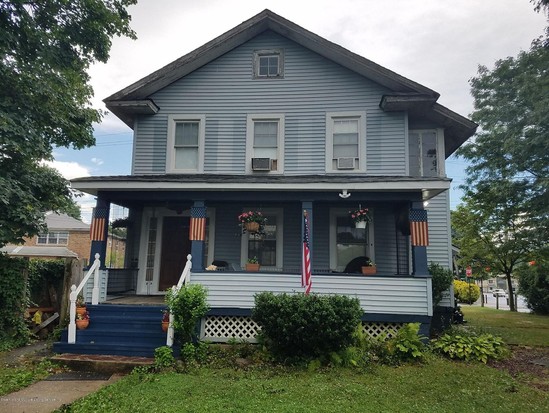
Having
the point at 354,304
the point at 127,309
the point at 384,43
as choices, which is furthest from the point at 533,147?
the point at 127,309

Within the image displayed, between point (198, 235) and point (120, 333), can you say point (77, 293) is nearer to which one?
point (120, 333)

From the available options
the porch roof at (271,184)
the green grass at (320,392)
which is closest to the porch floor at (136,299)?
the porch roof at (271,184)

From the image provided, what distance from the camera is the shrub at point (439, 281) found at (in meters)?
9.31

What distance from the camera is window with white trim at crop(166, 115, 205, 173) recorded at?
10.4m

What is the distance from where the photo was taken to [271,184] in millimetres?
8359

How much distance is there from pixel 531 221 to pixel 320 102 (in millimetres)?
10111

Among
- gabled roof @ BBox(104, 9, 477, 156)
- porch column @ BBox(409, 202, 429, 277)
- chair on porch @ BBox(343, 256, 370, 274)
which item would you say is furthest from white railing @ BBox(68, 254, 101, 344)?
porch column @ BBox(409, 202, 429, 277)

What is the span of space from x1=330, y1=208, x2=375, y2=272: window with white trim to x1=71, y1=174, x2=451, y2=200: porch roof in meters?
1.90

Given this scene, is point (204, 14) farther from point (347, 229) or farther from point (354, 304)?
point (354, 304)

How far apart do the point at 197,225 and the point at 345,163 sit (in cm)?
420

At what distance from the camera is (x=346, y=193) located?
27.1ft

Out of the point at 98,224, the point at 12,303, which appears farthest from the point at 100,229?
the point at 12,303

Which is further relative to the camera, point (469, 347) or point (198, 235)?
point (198, 235)

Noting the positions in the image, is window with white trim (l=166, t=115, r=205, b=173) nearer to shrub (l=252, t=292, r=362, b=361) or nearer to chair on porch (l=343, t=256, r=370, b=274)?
chair on porch (l=343, t=256, r=370, b=274)
